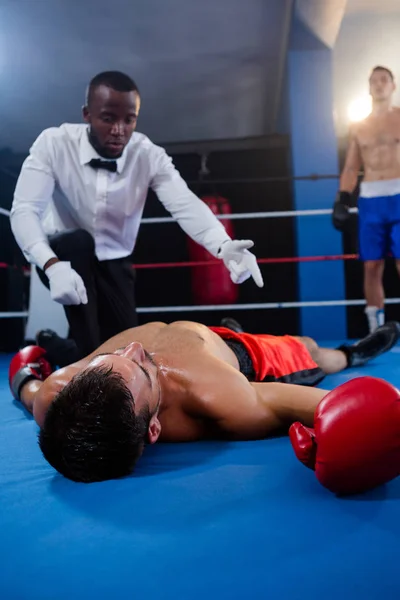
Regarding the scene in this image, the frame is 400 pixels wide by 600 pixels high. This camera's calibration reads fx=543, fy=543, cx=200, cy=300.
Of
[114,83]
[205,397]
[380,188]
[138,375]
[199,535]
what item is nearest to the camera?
[199,535]

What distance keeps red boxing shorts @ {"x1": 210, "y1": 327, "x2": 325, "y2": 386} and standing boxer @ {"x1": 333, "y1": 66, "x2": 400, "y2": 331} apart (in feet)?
5.24

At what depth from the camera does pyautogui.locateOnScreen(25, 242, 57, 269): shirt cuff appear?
6.58 feet

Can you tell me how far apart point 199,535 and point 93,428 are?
0.92 ft

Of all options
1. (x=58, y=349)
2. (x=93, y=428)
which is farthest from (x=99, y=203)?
(x=93, y=428)

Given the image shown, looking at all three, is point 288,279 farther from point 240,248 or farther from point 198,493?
point 198,493

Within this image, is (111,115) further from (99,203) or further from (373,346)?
(373,346)

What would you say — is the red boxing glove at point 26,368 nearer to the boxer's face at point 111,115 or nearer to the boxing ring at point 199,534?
the boxing ring at point 199,534

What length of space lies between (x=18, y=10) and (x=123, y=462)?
3.59m

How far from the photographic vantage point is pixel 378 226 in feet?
11.3

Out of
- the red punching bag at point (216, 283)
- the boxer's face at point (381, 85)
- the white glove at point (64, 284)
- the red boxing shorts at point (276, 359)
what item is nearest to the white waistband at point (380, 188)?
the boxer's face at point (381, 85)

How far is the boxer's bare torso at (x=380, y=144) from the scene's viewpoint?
3.43 meters

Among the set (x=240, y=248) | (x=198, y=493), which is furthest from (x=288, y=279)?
(x=198, y=493)

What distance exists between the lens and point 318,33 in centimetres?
392

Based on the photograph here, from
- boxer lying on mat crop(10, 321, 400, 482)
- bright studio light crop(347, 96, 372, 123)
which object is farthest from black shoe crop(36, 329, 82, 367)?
bright studio light crop(347, 96, 372, 123)
